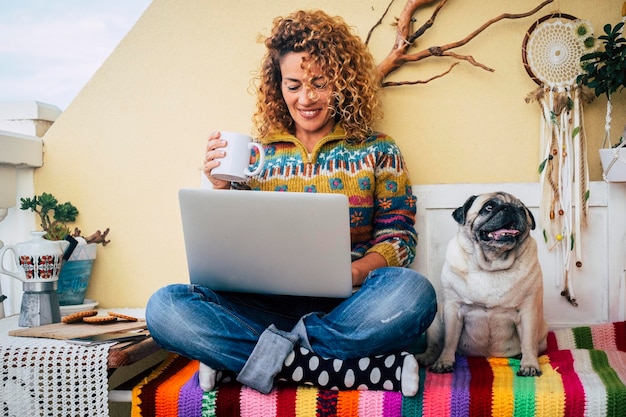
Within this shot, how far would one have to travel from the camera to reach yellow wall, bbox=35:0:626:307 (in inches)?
71.8

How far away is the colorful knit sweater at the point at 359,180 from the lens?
1.62 m

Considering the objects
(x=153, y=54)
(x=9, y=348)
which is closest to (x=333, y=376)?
(x=9, y=348)

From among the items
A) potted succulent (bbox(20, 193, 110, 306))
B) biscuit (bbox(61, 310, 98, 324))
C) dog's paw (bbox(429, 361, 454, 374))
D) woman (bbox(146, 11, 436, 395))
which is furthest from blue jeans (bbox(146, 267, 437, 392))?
potted succulent (bbox(20, 193, 110, 306))

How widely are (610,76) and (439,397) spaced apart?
965mm

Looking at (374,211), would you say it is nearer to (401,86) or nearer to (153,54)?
(401,86)

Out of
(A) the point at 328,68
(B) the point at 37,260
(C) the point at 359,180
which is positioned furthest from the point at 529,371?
(B) the point at 37,260

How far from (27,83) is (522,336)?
1661mm

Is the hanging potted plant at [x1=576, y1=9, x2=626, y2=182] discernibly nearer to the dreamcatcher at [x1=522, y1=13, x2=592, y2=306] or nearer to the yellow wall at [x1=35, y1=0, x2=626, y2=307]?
the dreamcatcher at [x1=522, y1=13, x2=592, y2=306]

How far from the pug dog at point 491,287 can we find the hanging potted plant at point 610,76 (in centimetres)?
37

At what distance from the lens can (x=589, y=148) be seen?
69.9 inches

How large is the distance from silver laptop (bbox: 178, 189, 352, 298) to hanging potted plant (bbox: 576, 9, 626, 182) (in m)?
0.86

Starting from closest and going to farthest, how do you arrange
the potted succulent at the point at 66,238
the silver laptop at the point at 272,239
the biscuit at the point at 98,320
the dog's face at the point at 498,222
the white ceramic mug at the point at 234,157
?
the silver laptop at the point at 272,239 < the white ceramic mug at the point at 234,157 < the dog's face at the point at 498,222 < the biscuit at the point at 98,320 < the potted succulent at the point at 66,238

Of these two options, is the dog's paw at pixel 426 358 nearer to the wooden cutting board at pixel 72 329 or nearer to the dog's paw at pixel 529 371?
the dog's paw at pixel 529 371

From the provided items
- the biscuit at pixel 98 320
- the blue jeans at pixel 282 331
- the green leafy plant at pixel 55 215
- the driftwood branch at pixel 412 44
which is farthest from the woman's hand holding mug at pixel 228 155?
the green leafy plant at pixel 55 215
